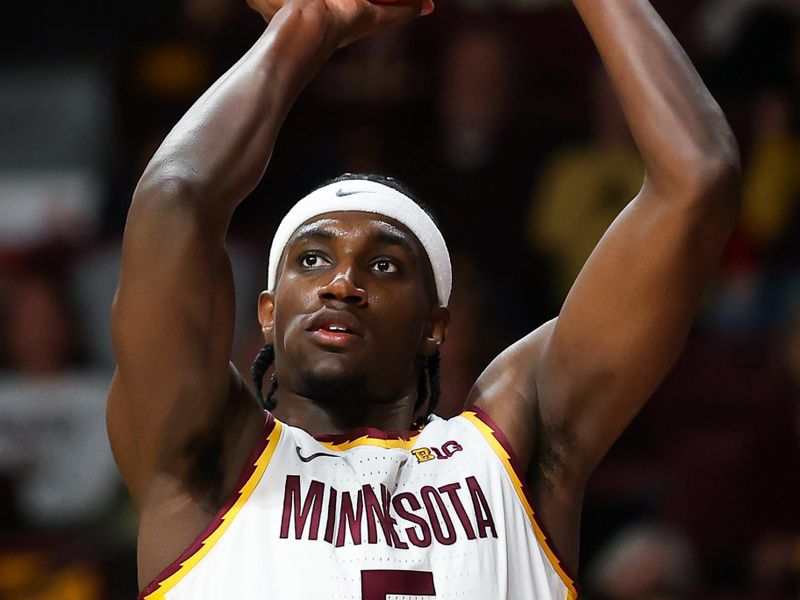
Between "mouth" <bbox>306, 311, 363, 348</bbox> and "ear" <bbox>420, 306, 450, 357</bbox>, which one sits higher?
"ear" <bbox>420, 306, 450, 357</bbox>

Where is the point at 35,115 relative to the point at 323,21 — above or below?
above

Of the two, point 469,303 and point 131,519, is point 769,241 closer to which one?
point 469,303

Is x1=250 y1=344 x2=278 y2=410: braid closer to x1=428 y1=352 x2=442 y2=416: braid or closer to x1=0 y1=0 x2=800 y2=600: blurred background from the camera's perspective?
x1=428 y1=352 x2=442 y2=416: braid

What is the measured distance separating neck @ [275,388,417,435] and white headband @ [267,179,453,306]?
31cm

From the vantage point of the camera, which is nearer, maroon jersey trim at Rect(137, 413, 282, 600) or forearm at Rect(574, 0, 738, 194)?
maroon jersey trim at Rect(137, 413, 282, 600)

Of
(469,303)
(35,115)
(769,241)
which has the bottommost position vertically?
(469,303)

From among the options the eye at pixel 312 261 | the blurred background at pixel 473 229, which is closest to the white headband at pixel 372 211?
the eye at pixel 312 261

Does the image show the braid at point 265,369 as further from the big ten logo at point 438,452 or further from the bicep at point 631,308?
the bicep at point 631,308

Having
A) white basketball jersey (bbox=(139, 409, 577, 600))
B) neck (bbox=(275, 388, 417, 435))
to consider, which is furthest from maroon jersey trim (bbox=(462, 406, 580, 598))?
neck (bbox=(275, 388, 417, 435))

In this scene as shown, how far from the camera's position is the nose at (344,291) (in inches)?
142

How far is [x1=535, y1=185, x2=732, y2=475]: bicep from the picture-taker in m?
3.46

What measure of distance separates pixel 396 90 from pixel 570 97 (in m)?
0.98

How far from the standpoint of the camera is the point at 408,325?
12.3 ft

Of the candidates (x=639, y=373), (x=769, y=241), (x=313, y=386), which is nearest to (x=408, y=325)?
(x=313, y=386)
